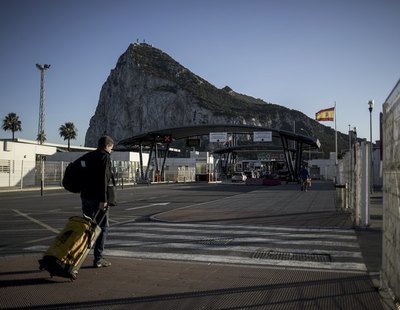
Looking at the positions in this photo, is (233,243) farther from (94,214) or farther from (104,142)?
(104,142)

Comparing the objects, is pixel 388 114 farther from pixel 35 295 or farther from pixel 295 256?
pixel 35 295

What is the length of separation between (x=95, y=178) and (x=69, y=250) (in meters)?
1.20

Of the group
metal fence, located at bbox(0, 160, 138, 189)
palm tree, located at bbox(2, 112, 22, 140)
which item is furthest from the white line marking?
palm tree, located at bbox(2, 112, 22, 140)

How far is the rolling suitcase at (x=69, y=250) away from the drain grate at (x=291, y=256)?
3.00 m

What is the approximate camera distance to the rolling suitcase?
585cm

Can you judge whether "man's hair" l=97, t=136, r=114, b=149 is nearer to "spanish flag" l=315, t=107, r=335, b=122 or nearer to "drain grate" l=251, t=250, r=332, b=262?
"drain grate" l=251, t=250, r=332, b=262

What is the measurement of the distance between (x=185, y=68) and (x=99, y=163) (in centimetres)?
19447

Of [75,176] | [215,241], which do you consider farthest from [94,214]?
[215,241]

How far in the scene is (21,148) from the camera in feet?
144

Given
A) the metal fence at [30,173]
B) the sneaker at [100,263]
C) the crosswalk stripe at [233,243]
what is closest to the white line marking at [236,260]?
the crosswalk stripe at [233,243]

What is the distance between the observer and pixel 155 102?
174750 millimetres

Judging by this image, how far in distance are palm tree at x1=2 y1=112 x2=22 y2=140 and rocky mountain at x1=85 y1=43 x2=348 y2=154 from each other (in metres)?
88.5

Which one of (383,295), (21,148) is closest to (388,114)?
(383,295)

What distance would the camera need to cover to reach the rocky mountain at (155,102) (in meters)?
175
